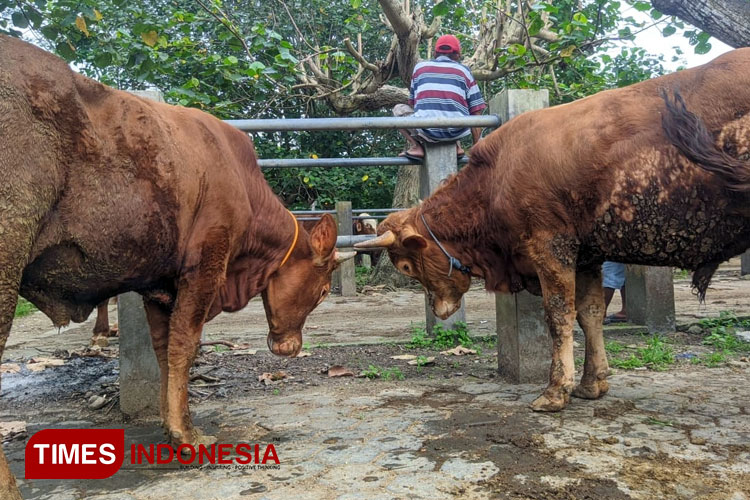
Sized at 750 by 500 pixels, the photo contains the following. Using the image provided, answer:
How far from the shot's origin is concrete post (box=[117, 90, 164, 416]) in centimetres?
423

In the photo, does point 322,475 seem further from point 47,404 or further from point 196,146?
point 47,404

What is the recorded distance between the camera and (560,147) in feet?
12.8

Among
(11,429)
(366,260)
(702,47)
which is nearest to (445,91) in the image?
(702,47)

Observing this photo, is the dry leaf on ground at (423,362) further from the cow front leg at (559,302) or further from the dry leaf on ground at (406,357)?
the cow front leg at (559,302)

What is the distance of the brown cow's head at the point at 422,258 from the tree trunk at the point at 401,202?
7.73 m

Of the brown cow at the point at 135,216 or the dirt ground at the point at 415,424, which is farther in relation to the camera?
the dirt ground at the point at 415,424

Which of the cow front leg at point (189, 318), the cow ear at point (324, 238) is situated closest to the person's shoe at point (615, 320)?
the cow ear at point (324, 238)

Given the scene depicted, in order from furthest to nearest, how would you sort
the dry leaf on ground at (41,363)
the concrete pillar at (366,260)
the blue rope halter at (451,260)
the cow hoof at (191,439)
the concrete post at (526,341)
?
the concrete pillar at (366,260)
the dry leaf on ground at (41,363)
the concrete post at (526,341)
the blue rope halter at (451,260)
the cow hoof at (191,439)

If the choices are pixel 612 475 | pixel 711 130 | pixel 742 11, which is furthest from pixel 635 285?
pixel 612 475

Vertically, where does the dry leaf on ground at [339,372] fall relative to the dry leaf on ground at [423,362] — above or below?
below

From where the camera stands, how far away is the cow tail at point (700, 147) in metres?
3.22

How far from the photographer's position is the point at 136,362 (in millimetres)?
4297

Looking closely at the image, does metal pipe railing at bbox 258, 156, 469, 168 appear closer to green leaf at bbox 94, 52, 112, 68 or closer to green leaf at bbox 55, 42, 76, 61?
green leaf at bbox 94, 52, 112, 68

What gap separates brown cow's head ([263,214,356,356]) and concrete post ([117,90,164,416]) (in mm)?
854
